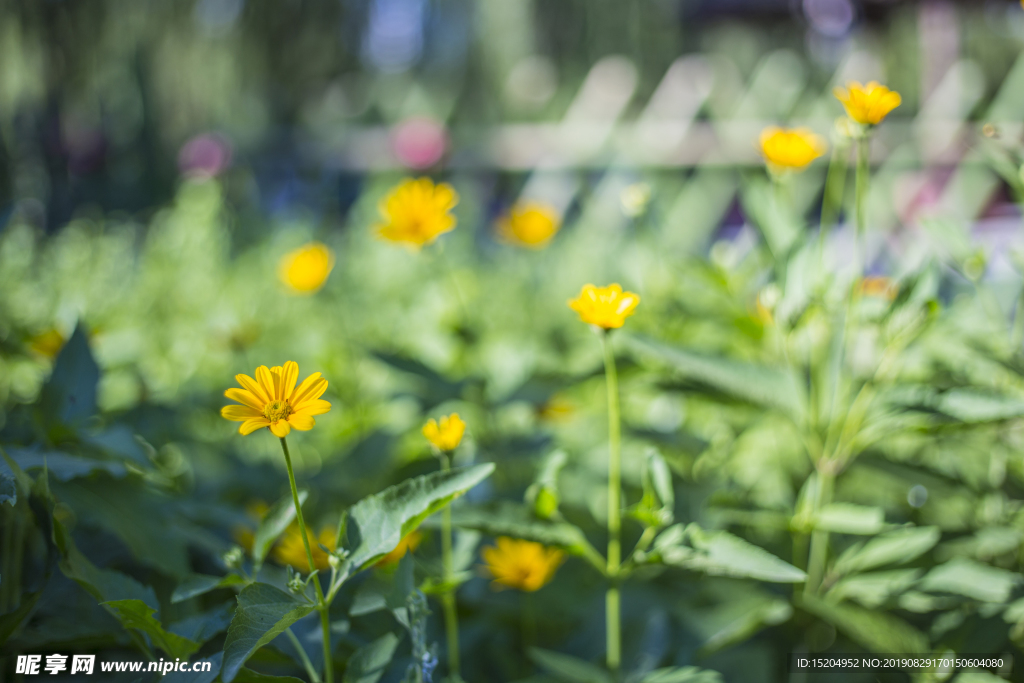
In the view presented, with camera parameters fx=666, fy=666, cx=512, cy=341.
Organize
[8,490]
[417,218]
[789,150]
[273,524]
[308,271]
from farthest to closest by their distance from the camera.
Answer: [308,271]
[417,218]
[789,150]
[273,524]
[8,490]

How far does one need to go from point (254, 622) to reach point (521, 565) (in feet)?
1.13

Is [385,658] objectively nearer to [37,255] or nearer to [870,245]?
[37,255]

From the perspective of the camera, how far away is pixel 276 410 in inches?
18.0

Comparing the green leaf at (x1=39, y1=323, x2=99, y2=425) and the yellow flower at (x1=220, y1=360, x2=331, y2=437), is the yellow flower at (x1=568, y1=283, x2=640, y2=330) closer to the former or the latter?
the yellow flower at (x1=220, y1=360, x2=331, y2=437)

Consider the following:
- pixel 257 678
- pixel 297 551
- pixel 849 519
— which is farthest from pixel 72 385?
pixel 849 519

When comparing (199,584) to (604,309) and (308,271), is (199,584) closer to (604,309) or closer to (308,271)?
(604,309)

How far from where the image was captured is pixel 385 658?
0.49 metres

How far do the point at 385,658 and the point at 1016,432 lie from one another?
85 centimetres

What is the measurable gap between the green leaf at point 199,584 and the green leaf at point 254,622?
0.16 feet

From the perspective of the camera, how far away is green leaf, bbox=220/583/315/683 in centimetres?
42

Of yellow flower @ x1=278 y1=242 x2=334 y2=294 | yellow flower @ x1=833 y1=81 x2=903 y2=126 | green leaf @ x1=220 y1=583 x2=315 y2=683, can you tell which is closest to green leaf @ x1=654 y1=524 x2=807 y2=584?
green leaf @ x1=220 y1=583 x2=315 y2=683

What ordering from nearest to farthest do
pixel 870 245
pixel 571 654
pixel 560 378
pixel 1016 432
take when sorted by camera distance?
pixel 571 654 < pixel 1016 432 < pixel 560 378 < pixel 870 245

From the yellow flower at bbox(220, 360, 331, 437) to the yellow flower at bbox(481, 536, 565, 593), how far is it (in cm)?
33

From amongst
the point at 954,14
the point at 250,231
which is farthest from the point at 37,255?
the point at 954,14
